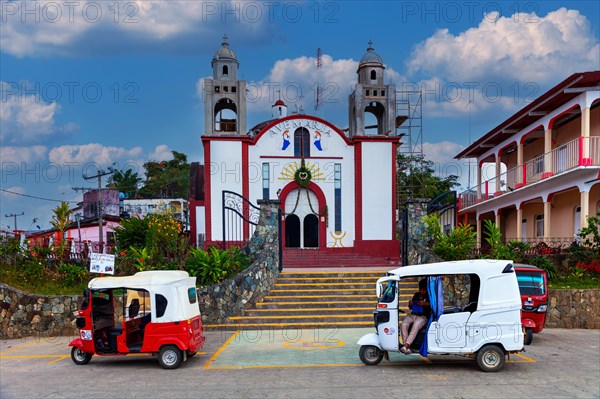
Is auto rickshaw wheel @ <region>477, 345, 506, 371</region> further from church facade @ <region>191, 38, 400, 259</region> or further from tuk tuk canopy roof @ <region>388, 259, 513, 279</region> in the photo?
church facade @ <region>191, 38, 400, 259</region>

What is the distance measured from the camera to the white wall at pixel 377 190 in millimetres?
22781

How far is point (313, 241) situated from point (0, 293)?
12.9 meters

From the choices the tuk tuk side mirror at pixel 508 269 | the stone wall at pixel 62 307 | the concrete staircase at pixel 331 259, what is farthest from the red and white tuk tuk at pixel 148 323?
the concrete staircase at pixel 331 259

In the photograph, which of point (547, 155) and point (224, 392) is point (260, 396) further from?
point (547, 155)

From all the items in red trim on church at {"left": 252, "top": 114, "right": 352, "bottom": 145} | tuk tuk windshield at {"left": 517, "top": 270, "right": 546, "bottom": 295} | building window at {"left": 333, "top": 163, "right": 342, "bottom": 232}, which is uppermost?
red trim on church at {"left": 252, "top": 114, "right": 352, "bottom": 145}

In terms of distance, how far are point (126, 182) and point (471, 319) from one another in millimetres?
59566

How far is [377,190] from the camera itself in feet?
75.7

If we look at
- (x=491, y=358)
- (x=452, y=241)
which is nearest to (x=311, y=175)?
(x=452, y=241)

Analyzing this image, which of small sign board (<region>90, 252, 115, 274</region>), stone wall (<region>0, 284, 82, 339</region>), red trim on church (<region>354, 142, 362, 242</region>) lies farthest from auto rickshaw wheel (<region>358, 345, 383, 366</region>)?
red trim on church (<region>354, 142, 362, 242</region>)

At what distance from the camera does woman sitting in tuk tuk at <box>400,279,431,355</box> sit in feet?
30.0

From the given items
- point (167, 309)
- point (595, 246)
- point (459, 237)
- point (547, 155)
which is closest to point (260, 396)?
point (167, 309)

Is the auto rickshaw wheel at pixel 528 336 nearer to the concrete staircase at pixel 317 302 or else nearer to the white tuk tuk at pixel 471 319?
the white tuk tuk at pixel 471 319

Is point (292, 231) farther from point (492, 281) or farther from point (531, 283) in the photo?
point (492, 281)

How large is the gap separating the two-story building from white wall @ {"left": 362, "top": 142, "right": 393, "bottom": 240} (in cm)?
586
